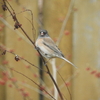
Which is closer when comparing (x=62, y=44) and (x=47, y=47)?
(x=47, y=47)

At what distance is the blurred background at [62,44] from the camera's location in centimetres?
207

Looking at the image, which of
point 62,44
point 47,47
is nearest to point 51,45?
point 47,47

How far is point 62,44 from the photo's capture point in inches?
83.7

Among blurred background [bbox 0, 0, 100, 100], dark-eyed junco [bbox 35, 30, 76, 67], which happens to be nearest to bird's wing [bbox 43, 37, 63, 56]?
dark-eyed junco [bbox 35, 30, 76, 67]

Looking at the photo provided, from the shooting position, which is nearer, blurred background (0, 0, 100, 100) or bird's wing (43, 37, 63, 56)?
bird's wing (43, 37, 63, 56)

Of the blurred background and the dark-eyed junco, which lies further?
the blurred background

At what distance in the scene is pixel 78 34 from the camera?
2092 mm

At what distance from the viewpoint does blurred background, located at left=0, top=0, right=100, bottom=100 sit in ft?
6.78

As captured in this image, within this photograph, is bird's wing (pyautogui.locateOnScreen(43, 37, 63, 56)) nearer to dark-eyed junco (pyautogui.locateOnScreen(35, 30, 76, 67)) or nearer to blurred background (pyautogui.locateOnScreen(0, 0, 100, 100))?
dark-eyed junco (pyautogui.locateOnScreen(35, 30, 76, 67))

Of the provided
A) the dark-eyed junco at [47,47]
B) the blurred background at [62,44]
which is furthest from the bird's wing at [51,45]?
the blurred background at [62,44]

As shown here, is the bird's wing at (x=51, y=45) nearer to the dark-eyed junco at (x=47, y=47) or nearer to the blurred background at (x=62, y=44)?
the dark-eyed junco at (x=47, y=47)

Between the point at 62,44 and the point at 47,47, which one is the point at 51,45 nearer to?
the point at 47,47

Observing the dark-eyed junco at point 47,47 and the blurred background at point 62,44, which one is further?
the blurred background at point 62,44

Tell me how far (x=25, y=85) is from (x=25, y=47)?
1.01 ft
